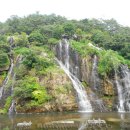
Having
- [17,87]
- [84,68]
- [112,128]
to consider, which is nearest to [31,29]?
[84,68]

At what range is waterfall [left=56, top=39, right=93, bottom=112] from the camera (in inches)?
1216

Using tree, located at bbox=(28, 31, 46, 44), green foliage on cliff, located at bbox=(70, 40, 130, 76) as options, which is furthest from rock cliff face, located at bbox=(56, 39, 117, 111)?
tree, located at bbox=(28, 31, 46, 44)

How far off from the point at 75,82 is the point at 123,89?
5276 millimetres

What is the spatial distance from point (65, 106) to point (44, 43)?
14.4m

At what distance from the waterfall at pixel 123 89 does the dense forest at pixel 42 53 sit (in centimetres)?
123

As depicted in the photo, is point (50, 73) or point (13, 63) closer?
point (50, 73)

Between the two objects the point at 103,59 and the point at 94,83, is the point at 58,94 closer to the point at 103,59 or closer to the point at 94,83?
the point at 94,83

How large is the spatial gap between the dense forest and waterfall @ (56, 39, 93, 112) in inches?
40.6

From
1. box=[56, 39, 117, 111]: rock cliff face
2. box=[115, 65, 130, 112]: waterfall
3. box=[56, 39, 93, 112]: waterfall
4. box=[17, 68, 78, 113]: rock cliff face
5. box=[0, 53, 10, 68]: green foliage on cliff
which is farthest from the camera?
box=[0, 53, 10, 68]: green foliage on cliff

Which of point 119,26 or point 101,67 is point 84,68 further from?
point 119,26

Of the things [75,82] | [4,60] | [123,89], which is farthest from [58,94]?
[4,60]

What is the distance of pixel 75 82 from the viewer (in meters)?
33.4

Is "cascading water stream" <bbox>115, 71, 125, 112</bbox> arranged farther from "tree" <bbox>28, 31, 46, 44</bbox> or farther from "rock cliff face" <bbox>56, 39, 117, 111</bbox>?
"tree" <bbox>28, 31, 46, 44</bbox>

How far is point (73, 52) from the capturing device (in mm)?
37312
